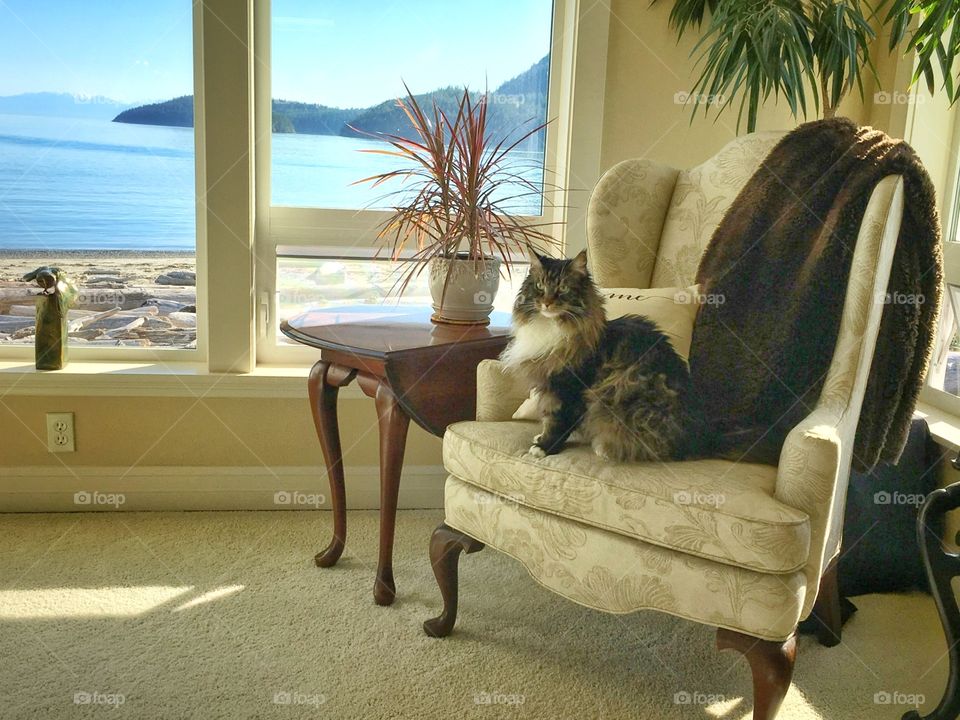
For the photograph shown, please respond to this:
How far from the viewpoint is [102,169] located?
2617 mm

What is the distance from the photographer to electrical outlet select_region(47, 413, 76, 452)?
8.41 ft

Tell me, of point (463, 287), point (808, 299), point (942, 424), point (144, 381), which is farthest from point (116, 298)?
point (942, 424)

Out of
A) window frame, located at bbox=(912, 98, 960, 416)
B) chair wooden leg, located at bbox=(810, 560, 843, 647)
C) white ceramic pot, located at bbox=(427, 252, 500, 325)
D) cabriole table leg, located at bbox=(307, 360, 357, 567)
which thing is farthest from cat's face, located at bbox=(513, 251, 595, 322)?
window frame, located at bbox=(912, 98, 960, 416)

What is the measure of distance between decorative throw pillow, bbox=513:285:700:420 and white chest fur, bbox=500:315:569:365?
0.11 metres

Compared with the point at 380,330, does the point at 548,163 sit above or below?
above

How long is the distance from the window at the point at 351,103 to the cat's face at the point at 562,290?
1137mm

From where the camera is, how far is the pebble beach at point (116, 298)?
2.65 meters

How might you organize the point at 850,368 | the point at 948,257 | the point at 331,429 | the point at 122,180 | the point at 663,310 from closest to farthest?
the point at 850,368 → the point at 663,310 → the point at 331,429 → the point at 948,257 → the point at 122,180

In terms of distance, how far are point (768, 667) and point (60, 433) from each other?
2.14 metres

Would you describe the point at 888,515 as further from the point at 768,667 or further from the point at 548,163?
the point at 548,163

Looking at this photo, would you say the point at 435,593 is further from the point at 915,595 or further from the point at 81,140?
the point at 81,140

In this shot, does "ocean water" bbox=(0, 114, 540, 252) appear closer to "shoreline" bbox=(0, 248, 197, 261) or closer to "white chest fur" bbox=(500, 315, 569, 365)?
"shoreline" bbox=(0, 248, 197, 261)

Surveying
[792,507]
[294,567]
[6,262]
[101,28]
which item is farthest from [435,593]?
[101,28]

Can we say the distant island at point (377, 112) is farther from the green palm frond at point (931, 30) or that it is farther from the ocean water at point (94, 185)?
the green palm frond at point (931, 30)
